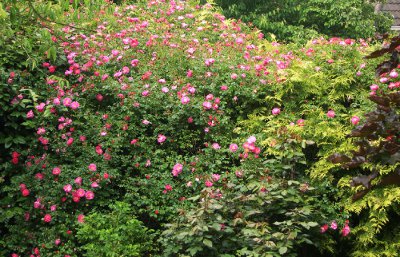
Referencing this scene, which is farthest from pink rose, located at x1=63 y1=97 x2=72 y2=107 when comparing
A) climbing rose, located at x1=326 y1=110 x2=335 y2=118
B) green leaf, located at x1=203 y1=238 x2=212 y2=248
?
climbing rose, located at x1=326 y1=110 x2=335 y2=118

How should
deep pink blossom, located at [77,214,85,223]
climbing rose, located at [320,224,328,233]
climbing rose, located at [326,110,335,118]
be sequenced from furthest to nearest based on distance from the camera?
climbing rose, located at [326,110,335,118] < deep pink blossom, located at [77,214,85,223] < climbing rose, located at [320,224,328,233]

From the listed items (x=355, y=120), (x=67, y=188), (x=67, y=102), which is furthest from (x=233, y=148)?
(x=67, y=102)

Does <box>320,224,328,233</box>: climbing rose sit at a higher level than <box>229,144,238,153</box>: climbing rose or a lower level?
lower

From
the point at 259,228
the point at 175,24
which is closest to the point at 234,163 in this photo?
the point at 259,228

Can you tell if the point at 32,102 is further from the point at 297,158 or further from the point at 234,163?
the point at 297,158

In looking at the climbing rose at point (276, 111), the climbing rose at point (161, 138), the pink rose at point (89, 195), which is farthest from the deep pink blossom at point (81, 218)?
the climbing rose at point (276, 111)

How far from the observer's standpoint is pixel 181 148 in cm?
477

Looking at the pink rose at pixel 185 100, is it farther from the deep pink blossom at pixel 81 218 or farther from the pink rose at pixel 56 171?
the deep pink blossom at pixel 81 218

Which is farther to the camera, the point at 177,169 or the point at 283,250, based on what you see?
the point at 177,169

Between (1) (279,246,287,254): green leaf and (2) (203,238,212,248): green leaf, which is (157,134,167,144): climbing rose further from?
(1) (279,246,287,254): green leaf

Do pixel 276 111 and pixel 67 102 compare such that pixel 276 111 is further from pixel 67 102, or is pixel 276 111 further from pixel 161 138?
pixel 67 102

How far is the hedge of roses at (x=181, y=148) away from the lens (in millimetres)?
3748

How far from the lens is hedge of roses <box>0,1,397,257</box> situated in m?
3.75

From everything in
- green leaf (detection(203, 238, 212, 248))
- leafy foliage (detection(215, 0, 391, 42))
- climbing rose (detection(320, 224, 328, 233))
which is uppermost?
green leaf (detection(203, 238, 212, 248))
